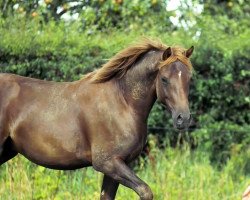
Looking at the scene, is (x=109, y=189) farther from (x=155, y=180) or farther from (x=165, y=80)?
(x=155, y=180)

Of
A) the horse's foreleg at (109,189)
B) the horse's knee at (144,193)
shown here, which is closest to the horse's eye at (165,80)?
the horse's knee at (144,193)

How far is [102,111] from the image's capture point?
672 cm

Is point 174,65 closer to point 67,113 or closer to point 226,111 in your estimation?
point 67,113

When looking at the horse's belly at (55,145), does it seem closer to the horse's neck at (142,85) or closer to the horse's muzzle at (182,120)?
the horse's neck at (142,85)

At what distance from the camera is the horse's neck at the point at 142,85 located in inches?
262

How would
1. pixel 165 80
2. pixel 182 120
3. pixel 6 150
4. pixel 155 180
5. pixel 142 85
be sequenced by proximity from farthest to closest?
pixel 155 180
pixel 6 150
pixel 142 85
pixel 165 80
pixel 182 120

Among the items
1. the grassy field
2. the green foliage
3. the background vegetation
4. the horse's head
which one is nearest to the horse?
the horse's head

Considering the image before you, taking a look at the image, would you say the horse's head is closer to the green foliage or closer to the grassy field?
the grassy field

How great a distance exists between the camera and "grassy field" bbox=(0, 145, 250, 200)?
8.22 meters

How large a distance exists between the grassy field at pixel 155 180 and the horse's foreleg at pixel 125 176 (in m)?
1.62

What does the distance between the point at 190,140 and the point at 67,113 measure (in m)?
4.16

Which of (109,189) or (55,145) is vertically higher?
(55,145)

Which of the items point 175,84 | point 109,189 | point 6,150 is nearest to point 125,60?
point 175,84

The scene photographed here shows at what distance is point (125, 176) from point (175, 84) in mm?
831
